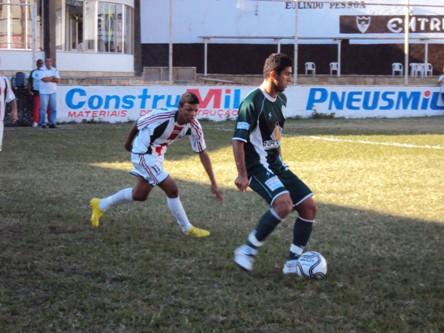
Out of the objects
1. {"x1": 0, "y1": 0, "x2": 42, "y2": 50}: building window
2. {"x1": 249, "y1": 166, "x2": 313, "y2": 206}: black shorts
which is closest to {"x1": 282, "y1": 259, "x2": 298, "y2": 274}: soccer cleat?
{"x1": 249, "y1": 166, "x2": 313, "y2": 206}: black shorts

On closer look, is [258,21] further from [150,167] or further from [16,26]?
[150,167]

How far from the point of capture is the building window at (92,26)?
30.5 meters

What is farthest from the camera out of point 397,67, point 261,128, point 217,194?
point 397,67

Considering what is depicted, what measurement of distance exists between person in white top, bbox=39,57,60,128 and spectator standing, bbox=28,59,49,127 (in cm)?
15

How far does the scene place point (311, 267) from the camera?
19.4 ft

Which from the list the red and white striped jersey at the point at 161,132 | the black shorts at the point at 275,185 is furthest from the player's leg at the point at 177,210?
the black shorts at the point at 275,185

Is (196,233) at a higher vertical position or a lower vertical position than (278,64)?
Result: lower

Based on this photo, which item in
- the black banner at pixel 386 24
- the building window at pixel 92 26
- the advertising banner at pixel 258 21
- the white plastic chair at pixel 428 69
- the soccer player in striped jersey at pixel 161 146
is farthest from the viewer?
the advertising banner at pixel 258 21

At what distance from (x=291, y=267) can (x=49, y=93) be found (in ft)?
49.9

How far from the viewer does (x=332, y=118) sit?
24688 mm

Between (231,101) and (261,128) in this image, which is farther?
(231,101)

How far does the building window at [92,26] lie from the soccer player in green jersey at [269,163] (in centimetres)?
2501

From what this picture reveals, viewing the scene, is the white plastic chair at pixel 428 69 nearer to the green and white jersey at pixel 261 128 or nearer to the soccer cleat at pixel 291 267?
the green and white jersey at pixel 261 128

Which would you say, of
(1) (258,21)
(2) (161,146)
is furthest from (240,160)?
(1) (258,21)
